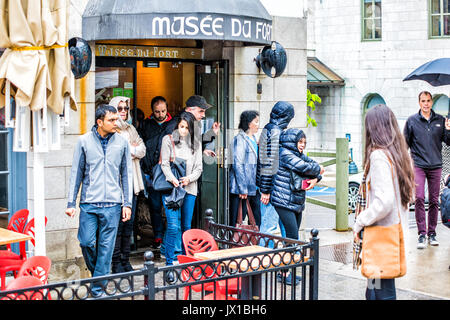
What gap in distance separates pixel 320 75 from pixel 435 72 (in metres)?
14.9

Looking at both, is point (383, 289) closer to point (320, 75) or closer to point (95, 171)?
point (95, 171)

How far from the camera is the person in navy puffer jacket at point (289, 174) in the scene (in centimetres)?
820

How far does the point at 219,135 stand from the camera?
10.2 meters

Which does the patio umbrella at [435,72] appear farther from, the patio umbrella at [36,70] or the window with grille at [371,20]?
the window with grille at [371,20]

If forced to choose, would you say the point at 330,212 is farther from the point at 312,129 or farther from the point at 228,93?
the point at 312,129

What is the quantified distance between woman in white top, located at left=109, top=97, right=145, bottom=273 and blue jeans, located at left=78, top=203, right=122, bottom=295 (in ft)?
3.12

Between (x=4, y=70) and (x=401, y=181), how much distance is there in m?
3.39

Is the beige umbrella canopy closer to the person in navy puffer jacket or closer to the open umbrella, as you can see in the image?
the person in navy puffer jacket

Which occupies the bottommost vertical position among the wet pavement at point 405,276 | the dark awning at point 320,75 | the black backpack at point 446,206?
the wet pavement at point 405,276

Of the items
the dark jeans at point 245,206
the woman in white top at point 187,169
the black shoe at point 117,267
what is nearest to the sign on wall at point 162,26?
the woman in white top at point 187,169

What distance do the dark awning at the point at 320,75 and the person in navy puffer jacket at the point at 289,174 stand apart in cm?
1690

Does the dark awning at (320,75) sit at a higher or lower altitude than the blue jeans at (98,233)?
higher

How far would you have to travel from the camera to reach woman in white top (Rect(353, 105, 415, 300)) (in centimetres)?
572
